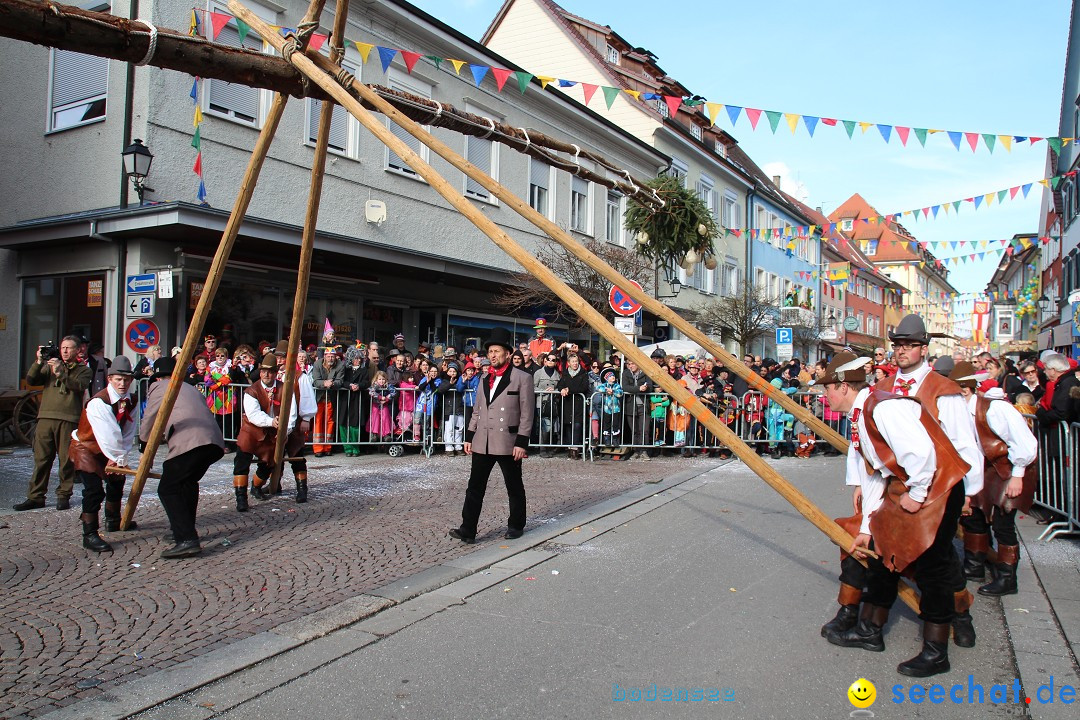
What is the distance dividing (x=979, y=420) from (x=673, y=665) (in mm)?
3108

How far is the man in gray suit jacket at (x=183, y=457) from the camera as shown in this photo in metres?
6.21

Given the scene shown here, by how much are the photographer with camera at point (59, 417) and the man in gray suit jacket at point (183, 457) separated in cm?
220

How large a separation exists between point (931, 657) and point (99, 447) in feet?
20.1

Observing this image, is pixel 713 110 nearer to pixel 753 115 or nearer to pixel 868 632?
pixel 753 115

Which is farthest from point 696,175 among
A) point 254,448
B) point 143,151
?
point 254,448

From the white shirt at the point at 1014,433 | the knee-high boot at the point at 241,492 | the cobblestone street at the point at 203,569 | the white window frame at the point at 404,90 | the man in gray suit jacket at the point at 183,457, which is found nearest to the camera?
the cobblestone street at the point at 203,569

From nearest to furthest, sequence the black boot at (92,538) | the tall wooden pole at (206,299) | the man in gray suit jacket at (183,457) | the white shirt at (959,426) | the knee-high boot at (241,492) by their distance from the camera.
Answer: the white shirt at (959,426) < the tall wooden pole at (206,299) < the man in gray suit jacket at (183,457) < the black boot at (92,538) < the knee-high boot at (241,492)

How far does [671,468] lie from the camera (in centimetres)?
1214

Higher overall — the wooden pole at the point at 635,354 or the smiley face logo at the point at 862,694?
the wooden pole at the point at 635,354

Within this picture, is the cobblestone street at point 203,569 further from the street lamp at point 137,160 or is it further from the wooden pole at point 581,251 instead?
the street lamp at point 137,160

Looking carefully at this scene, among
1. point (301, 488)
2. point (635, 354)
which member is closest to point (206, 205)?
point (301, 488)

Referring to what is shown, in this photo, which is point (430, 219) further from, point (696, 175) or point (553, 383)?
point (696, 175)

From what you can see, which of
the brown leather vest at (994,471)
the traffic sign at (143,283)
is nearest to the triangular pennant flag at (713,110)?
the brown leather vest at (994,471)

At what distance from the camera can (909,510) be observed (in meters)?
4.06
